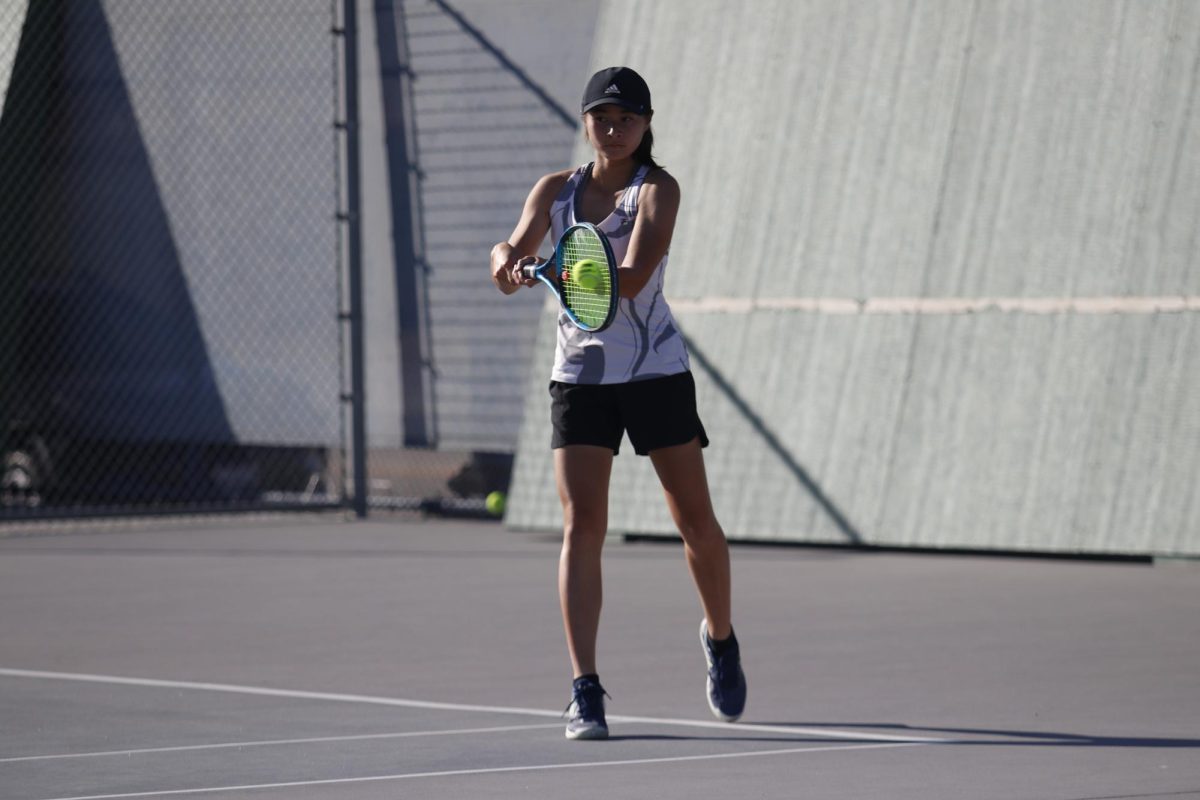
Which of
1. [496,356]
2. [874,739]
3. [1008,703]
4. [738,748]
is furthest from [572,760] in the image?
[496,356]

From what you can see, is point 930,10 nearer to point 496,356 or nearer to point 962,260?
point 962,260

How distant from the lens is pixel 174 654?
7812 millimetres

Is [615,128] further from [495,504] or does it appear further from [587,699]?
[495,504]

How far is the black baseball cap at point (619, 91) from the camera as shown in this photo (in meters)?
5.88

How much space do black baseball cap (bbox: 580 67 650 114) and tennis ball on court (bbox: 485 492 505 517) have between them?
337 inches

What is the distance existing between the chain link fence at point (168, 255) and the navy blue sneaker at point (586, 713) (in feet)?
31.4

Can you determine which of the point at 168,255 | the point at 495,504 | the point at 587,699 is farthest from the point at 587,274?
the point at 168,255

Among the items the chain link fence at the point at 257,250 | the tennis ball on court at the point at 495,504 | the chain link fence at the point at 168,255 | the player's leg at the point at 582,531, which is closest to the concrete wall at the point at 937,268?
the tennis ball on court at the point at 495,504

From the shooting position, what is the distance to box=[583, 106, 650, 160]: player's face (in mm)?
5938

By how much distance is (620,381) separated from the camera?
5.95m

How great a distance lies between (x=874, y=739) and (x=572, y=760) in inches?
31.4

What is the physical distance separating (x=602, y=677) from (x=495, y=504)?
7.35 metres

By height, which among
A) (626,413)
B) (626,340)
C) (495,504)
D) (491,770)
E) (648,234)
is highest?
(495,504)

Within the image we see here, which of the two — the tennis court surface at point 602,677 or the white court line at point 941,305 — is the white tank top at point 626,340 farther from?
the white court line at point 941,305
